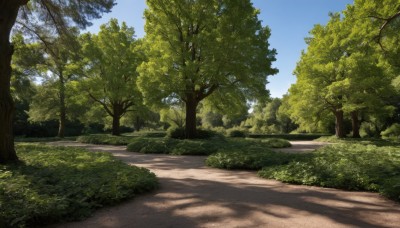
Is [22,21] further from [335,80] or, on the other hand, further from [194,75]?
[335,80]

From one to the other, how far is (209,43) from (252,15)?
3762 mm

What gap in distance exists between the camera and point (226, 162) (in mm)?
9695

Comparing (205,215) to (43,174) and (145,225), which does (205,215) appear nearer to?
(145,225)

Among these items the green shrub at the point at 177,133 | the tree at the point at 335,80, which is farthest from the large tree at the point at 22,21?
the tree at the point at 335,80

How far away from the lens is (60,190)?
527 cm

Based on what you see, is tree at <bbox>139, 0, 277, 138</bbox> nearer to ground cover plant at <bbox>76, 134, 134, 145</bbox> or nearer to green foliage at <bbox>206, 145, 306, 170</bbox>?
ground cover plant at <bbox>76, 134, 134, 145</bbox>

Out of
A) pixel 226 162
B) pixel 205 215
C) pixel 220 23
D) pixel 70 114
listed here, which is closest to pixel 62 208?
pixel 205 215

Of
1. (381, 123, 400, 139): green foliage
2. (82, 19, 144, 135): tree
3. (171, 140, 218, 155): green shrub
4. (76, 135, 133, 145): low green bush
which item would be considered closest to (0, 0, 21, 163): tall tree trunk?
(171, 140, 218, 155): green shrub

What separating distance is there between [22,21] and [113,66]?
13.9 metres

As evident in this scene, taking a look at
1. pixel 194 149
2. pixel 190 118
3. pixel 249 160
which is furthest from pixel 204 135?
pixel 249 160

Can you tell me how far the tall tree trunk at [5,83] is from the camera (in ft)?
25.8

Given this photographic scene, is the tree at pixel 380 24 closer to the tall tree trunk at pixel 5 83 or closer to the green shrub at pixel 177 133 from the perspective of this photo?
the green shrub at pixel 177 133

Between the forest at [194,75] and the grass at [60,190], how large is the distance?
0.08 metres

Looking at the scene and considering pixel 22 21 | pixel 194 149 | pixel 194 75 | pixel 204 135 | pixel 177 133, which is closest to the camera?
pixel 22 21
